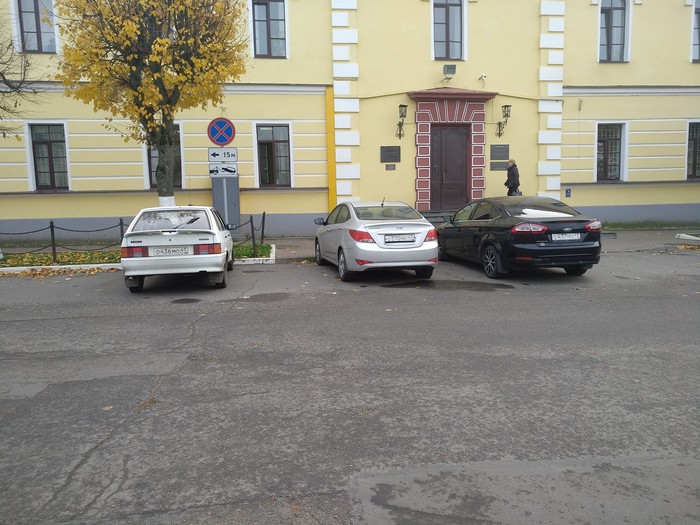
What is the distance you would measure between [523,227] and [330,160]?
9.22 metres

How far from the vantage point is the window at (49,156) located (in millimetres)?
17312

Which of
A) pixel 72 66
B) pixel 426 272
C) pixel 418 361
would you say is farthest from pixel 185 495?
pixel 72 66

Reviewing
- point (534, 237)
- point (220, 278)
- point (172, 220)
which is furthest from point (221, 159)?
point (534, 237)

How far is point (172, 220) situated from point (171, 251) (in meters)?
0.66

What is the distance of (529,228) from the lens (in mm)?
10062

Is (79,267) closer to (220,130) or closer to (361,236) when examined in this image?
(220,130)

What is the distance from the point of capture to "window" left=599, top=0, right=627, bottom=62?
63.4 feet

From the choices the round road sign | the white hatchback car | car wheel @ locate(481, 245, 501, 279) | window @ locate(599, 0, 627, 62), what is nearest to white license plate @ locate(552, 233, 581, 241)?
car wheel @ locate(481, 245, 501, 279)

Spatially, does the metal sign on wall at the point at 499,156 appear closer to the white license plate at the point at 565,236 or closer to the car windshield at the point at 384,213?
the car windshield at the point at 384,213

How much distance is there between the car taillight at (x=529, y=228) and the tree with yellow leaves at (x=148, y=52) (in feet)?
22.6

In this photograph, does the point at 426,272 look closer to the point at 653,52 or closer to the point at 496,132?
the point at 496,132

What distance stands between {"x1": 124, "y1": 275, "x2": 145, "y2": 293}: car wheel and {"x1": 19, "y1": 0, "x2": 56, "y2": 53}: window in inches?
433

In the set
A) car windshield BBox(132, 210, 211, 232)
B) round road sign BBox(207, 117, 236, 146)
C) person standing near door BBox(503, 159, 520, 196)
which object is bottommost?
car windshield BBox(132, 210, 211, 232)

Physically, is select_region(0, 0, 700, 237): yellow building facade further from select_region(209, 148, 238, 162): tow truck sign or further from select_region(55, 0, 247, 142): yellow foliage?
select_region(55, 0, 247, 142): yellow foliage
